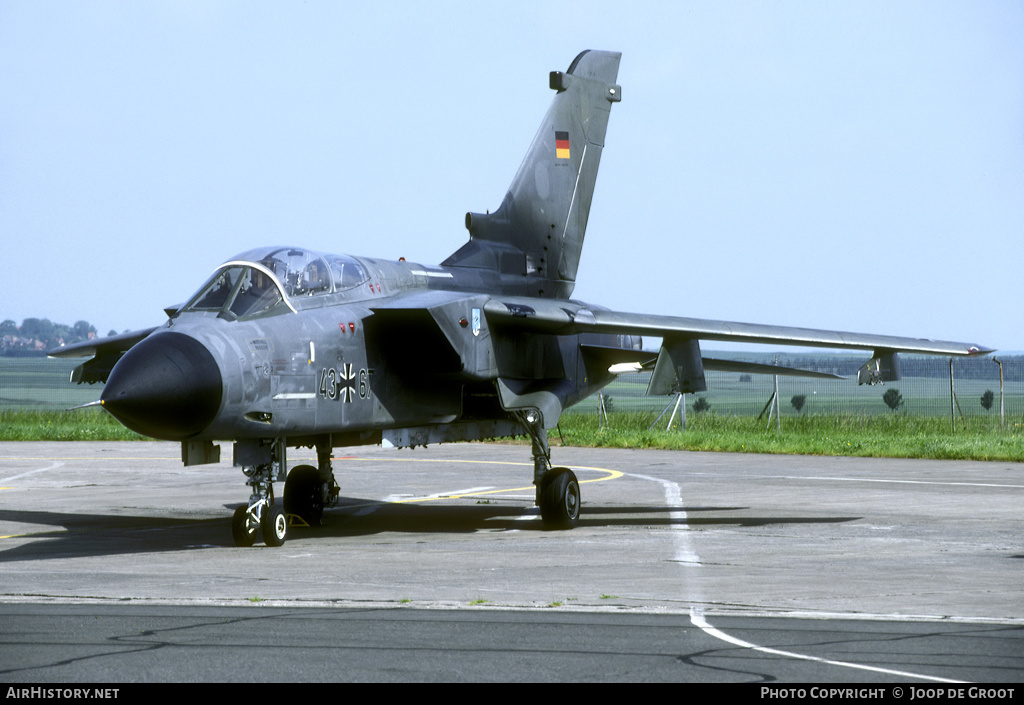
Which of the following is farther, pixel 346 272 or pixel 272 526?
pixel 346 272

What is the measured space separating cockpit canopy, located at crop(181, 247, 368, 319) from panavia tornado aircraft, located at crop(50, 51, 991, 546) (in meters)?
0.02

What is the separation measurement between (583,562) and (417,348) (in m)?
4.17

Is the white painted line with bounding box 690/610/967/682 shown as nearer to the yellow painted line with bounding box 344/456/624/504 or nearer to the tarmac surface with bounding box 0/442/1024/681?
the tarmac surface with bounding box 0/442/1024/681

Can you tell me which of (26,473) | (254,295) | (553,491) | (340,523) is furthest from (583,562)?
(26,473)

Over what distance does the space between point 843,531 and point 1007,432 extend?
940 inches

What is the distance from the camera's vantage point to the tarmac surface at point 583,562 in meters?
7.98

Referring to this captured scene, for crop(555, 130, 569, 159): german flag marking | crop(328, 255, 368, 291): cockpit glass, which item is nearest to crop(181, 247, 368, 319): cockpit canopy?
crop(328, 255, 368, 291): cockpit glass

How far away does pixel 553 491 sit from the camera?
15.8 m

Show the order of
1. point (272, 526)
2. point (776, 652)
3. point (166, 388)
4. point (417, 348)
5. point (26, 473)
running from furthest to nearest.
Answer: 1. point (26, 473)
2. point (417, 348)
3. point (272, 526)
4. point (166, 388)
5. point (776, 652)

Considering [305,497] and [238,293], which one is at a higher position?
[238,293]

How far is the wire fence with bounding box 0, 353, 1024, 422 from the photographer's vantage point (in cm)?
6700

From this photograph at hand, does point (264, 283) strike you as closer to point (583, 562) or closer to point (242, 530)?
point (242, 530)

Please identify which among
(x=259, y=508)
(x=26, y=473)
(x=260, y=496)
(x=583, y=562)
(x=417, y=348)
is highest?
(x=417, y=348)
